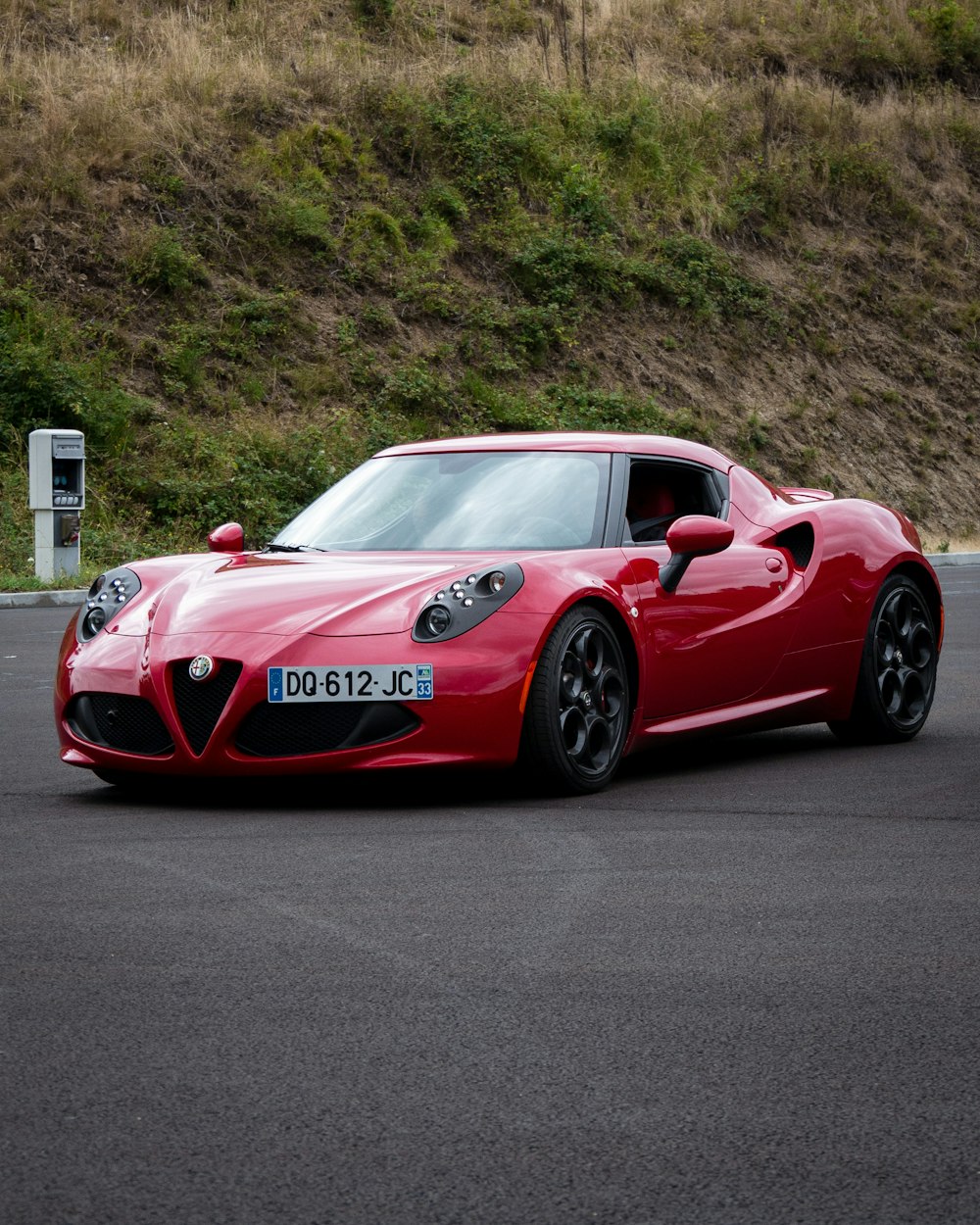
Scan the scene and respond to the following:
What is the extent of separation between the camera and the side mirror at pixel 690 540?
7.16 m

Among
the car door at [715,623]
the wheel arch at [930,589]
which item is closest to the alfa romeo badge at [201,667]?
the car door at [715,623]

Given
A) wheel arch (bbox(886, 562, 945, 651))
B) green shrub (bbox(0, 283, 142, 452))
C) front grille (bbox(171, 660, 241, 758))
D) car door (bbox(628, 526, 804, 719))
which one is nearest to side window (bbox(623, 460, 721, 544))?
car door (bbox(628, 526, 804, 719))

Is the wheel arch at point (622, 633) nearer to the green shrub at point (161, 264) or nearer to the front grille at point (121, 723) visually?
the front grille at point (121, 723)

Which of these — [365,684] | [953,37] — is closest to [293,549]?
[365,684]

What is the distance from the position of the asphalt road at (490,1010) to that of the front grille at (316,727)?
0.24 m

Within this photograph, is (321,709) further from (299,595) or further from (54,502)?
(54,502)

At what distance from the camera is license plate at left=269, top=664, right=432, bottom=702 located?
6.38 m

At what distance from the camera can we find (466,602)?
6598 mm

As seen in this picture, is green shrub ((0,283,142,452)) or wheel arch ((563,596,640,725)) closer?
wheel arch ((563,596,640,725))

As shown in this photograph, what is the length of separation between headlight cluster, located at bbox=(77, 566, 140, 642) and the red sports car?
1 cm

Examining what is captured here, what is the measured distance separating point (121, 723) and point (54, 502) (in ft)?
45.3

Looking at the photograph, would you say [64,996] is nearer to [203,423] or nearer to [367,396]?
[203,423]

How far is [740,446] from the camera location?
30688mm

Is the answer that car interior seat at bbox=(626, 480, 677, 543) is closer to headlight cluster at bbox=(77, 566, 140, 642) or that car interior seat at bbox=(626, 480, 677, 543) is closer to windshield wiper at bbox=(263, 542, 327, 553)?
windshield wiper at bbox=(263, 542, 327, 553)
